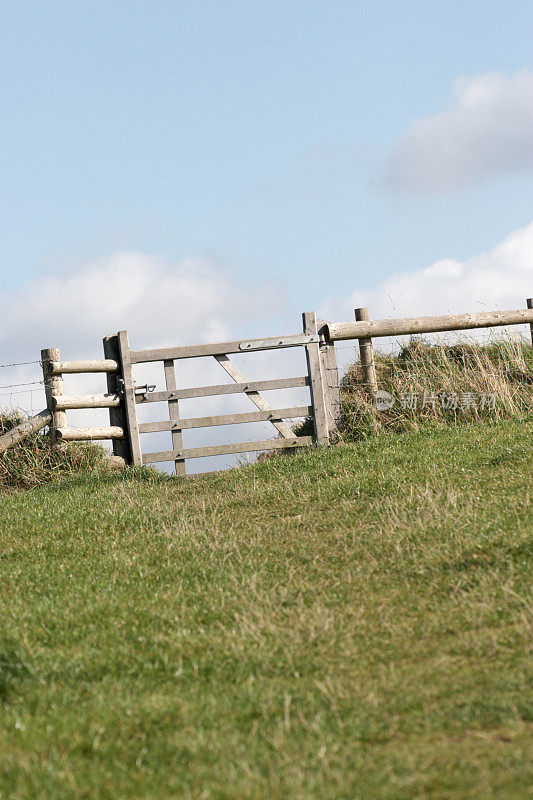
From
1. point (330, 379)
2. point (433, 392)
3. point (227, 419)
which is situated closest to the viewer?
point (227, 419)

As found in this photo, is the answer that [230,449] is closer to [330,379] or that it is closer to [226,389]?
[226,389]

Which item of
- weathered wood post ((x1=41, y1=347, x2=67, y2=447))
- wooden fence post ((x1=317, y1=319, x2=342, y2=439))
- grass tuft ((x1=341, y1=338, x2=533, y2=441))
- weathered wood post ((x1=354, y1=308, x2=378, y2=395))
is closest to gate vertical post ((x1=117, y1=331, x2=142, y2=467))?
weathered wood post ((x1=41, y1=347, x2=67, y2=447))

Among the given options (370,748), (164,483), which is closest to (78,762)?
(370,748)

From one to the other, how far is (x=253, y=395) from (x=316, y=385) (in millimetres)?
1211

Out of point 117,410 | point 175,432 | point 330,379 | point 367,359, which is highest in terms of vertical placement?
point 367,359

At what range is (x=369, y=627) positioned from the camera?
6.05 metres

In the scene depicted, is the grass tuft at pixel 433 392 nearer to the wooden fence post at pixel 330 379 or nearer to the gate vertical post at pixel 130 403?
the wooden fence post at pixel 330 379

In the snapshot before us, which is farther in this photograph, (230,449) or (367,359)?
(367,359)

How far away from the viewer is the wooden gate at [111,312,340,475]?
49.3ft

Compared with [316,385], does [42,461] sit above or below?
below

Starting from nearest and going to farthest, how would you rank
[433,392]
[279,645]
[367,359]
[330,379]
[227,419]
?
[279,645] < [227,419] < [433,392] < [330,379] < [367,359]

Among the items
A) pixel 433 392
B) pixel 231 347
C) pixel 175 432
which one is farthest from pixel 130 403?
pixel 433 392

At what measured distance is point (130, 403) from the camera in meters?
15.2

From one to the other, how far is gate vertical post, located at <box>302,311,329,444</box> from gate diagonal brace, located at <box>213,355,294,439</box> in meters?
0.56
